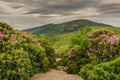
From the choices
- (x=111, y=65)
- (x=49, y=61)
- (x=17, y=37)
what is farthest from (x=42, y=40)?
(x=111, y=65)

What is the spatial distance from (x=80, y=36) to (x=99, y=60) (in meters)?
6.45

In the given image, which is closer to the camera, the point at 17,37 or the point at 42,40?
the point at 17,37

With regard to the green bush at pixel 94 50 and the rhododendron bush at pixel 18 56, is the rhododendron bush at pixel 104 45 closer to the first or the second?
the green bush at pixel 94 50

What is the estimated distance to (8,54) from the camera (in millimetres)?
20922

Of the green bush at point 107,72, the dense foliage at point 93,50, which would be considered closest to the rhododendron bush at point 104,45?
the dense foliage at point 93,50

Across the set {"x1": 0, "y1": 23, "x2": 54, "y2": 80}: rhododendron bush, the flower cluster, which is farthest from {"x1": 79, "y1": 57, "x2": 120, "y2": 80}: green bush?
the flower cluster

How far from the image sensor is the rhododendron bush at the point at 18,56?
66.1 ft

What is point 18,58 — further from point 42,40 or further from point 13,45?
point 42,40

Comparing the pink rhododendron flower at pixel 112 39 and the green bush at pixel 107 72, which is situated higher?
the pink rhododendron flower at pixel 112 39

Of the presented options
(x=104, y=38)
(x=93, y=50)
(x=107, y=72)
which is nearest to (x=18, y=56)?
(x=107, y=72)

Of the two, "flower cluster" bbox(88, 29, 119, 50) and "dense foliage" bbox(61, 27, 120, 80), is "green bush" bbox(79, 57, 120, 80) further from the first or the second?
"flower cluster" bbox(88, 29, 119, 50)

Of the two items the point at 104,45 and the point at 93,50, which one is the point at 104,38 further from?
the point at 93,50

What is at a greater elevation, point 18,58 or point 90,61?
point 18,58

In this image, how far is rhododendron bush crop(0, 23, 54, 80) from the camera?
20.1 m
